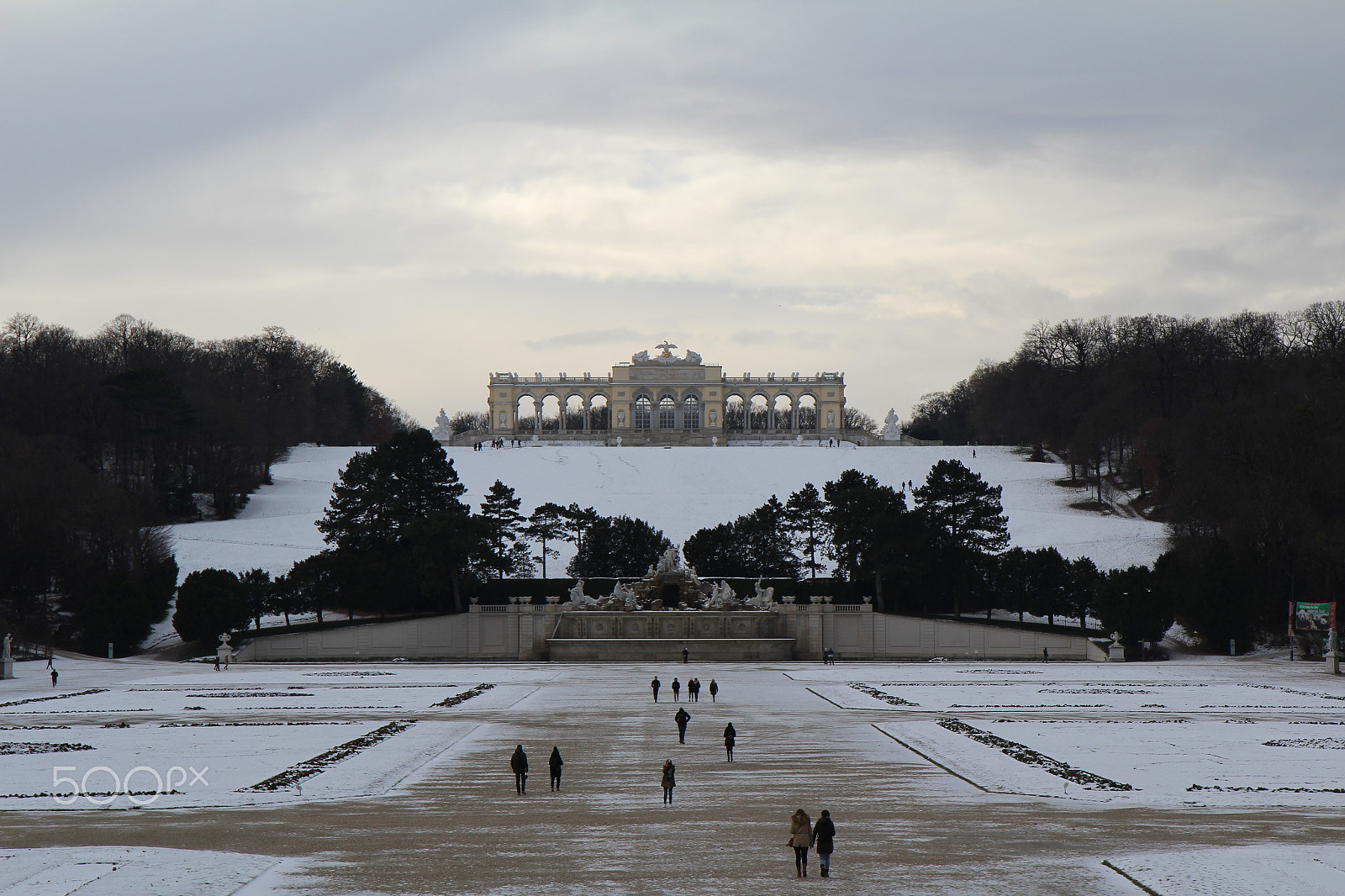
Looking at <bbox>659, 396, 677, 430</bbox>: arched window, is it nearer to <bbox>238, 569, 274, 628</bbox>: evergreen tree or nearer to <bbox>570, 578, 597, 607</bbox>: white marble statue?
<bbox>570, 578, 597, 607</bbox>: white marble statue

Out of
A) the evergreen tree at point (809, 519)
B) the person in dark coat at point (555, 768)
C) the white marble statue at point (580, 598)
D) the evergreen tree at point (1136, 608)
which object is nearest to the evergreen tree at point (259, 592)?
the white marble statue at point (580, 598)

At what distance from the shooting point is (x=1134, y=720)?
27641mm

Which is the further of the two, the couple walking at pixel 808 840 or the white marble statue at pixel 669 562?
the white marble statue at pixel 669 562

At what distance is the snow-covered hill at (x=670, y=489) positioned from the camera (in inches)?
2554

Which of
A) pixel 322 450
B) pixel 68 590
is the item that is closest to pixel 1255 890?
pixel 68 590

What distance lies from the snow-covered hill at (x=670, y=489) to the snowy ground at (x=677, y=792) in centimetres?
2989

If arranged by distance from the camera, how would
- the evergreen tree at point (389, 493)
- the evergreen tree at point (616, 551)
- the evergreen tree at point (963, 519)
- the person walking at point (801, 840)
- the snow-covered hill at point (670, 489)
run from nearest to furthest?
1. the person walking at point (801, 840)
2. the evergreen tree at point (963, 519)
3. the evergreen tree at point (389, 493)
4. the evergreen tree at point (616, 551)
5. the snow-covered hill at point (670, 489)

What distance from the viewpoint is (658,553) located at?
203 feet

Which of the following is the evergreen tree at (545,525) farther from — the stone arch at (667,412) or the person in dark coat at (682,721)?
the stone arch at (667,412)

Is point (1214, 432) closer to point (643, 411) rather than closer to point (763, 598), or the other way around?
point (763, 598)

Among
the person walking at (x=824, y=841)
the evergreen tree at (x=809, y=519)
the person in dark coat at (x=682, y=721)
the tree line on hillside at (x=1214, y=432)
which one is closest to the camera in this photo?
the person walking at (x=824, y=841)

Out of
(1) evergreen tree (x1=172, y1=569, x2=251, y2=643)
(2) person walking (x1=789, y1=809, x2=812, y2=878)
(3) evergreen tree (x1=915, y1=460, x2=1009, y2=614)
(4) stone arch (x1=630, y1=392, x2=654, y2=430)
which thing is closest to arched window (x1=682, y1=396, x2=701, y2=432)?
(4) stone arch (x1=630, y1=392, x2=654, y2=430)

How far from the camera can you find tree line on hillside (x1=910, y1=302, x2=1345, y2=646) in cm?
4825

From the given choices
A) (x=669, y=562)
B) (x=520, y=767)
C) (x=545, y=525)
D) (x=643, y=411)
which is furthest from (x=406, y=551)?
(x=643, y=411)
